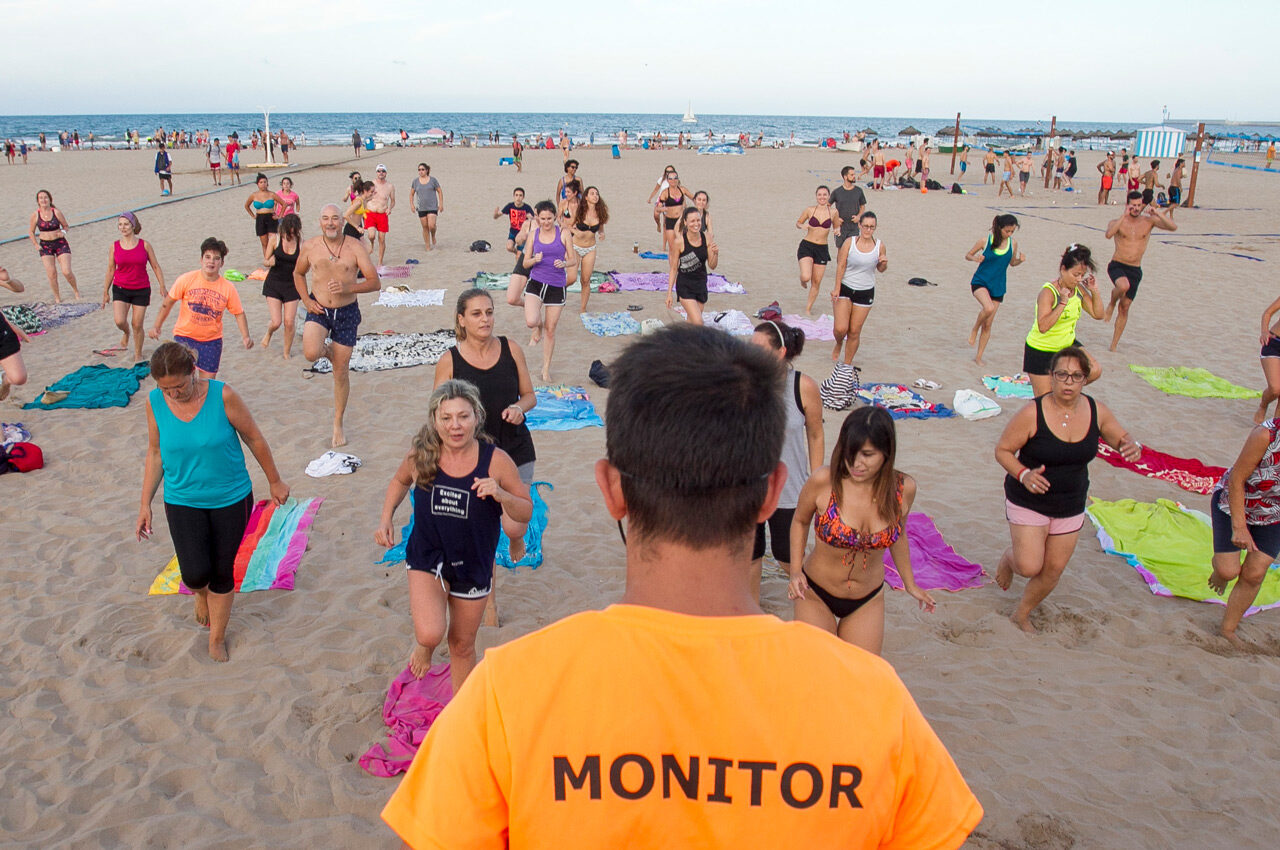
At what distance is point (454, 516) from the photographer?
3764mm

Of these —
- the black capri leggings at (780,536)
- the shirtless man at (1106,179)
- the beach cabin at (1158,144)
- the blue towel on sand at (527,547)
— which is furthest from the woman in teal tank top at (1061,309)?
the beach cabin at (1158,144)

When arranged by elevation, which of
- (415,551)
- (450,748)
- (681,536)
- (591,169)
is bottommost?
(415,551)

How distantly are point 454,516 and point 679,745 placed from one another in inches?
112

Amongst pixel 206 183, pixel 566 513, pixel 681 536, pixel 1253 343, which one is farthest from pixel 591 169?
pixel 681 536

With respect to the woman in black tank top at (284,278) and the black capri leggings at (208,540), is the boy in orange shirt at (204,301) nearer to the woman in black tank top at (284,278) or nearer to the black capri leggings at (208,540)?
the woman in black tank top at (284,278)

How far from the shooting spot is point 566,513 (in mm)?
6246

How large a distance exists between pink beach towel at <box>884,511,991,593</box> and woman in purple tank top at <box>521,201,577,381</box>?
185 inches

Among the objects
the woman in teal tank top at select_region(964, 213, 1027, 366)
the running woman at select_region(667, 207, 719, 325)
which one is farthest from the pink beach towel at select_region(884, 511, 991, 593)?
the woman in teal tank top at select_region(964, 213, 1027, 366)

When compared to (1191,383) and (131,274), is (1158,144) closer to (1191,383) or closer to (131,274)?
(1191,383)

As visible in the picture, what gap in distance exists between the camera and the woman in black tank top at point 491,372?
469cm

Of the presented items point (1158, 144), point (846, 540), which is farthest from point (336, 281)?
point (1158, 144)

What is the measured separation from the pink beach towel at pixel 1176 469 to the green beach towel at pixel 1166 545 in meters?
0.61

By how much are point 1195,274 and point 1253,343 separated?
5.15m

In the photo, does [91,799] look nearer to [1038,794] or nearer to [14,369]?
[1038,794]
